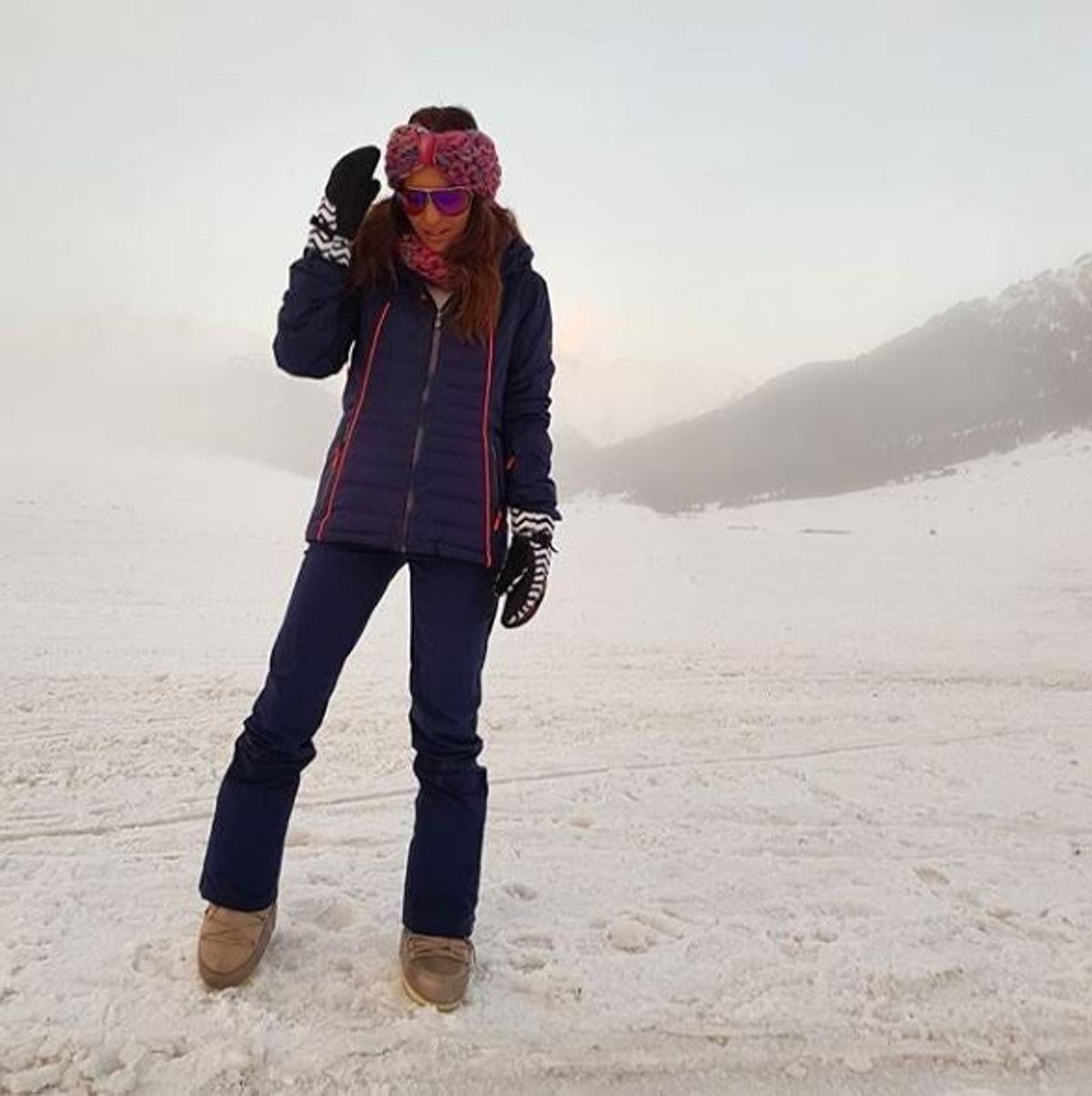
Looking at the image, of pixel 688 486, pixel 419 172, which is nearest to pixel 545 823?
pixel 419 172

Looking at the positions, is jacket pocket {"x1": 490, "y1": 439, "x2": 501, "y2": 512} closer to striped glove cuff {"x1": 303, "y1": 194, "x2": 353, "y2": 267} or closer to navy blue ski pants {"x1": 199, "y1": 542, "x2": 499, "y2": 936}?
navy blue ski pants {"x1": 199, "y1": 542, "x2": 499, "y2": 936}

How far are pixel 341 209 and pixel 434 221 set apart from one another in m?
0.26

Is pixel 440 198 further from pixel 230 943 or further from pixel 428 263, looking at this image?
pixel 230 943

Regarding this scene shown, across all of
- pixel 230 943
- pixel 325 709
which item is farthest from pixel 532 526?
pixel 230 943

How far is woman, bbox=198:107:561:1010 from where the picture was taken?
2.49m

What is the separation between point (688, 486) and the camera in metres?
35.1

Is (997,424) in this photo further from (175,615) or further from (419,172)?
(419,172)

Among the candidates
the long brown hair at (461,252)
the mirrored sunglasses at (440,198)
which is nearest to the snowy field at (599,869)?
the long brown hair at (461,252)

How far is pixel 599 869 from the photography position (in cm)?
331

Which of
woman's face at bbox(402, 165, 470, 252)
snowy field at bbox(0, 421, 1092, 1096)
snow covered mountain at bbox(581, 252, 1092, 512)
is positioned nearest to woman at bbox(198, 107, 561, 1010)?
woman's face at bbox(402, 165, 470, 252)

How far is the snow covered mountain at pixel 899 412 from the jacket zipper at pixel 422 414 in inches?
1039

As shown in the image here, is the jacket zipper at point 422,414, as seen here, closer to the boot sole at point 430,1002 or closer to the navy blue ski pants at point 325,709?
the navy blue ski pants at point 325,709

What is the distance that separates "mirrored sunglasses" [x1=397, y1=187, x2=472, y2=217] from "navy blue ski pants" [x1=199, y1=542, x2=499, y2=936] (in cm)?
96

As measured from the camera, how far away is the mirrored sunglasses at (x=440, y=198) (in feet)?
8.37
